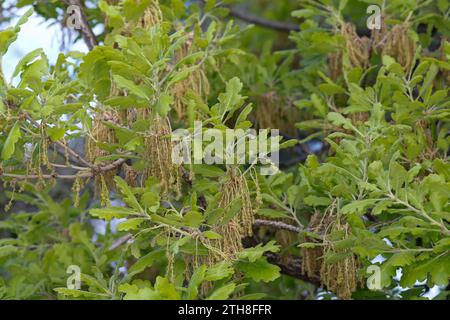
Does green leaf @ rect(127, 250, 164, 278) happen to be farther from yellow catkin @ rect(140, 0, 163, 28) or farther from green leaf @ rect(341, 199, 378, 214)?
yellow catkin @ rect(140, 0, 163, 28)

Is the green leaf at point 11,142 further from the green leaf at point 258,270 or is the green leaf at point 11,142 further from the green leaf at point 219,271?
the green leaf at point 258,270

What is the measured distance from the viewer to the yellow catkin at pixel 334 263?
308cm

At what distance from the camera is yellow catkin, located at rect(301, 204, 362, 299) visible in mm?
3084

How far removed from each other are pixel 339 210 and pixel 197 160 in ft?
1.84

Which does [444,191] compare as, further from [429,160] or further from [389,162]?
[429,160]

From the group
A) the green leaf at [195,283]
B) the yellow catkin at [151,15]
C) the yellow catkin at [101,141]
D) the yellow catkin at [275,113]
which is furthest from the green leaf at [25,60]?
the yellow catkin at [275,113]

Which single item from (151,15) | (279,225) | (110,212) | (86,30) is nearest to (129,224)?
(110,212)

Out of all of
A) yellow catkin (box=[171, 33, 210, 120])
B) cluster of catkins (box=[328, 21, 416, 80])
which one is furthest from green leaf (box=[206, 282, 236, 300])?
cluster of catkins (box=[328, 21, 416, 80])

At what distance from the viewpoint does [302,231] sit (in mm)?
3285

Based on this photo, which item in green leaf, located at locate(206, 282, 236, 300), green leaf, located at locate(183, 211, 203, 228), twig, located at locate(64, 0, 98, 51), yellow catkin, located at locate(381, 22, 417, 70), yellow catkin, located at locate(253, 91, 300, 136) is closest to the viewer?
green leaf, located at locate(206, 282, 236, 300)

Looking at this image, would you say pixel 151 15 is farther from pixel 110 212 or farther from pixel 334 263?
pixel 334 263

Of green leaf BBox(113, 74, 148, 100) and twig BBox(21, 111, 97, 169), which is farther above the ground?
green leaf BBox(113, 74, 148, 100)

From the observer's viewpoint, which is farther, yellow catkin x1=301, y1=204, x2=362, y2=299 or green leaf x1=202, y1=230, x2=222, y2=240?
yellow catkin x1=301, y1=204, x2=362, y2=299

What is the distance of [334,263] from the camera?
10.3ft
